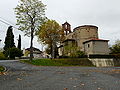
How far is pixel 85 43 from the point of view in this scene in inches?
2426

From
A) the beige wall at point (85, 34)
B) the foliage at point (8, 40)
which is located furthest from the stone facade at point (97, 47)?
the foliage at point (8, 40)

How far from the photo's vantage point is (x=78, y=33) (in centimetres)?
6681

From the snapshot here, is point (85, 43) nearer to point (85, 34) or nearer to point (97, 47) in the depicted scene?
point (85, 34)

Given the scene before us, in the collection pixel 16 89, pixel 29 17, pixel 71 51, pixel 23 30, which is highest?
pixel 29 17

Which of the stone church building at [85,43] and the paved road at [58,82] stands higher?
the stone church building at [85,43]

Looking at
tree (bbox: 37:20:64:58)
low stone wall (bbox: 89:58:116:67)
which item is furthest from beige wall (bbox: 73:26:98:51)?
low stone wall (bbox: 89:58:116:67)

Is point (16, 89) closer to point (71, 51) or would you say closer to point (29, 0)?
point (29, 0)

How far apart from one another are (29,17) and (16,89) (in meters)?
32.5

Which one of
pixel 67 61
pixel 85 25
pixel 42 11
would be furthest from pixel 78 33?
pixel 42 11

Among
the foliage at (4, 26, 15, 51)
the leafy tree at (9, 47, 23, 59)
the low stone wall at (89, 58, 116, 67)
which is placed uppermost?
the foliage at (4, 26, 15, 51)

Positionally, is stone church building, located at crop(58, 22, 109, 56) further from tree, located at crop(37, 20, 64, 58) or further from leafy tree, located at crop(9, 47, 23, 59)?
leafy tree, located at crop(9, 47, 23, 59)

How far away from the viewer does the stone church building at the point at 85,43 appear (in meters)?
55.5

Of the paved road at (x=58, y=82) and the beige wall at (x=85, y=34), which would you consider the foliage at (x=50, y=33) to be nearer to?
the beige wall at (x=85, y=34)

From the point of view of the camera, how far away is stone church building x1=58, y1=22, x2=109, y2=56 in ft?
182
